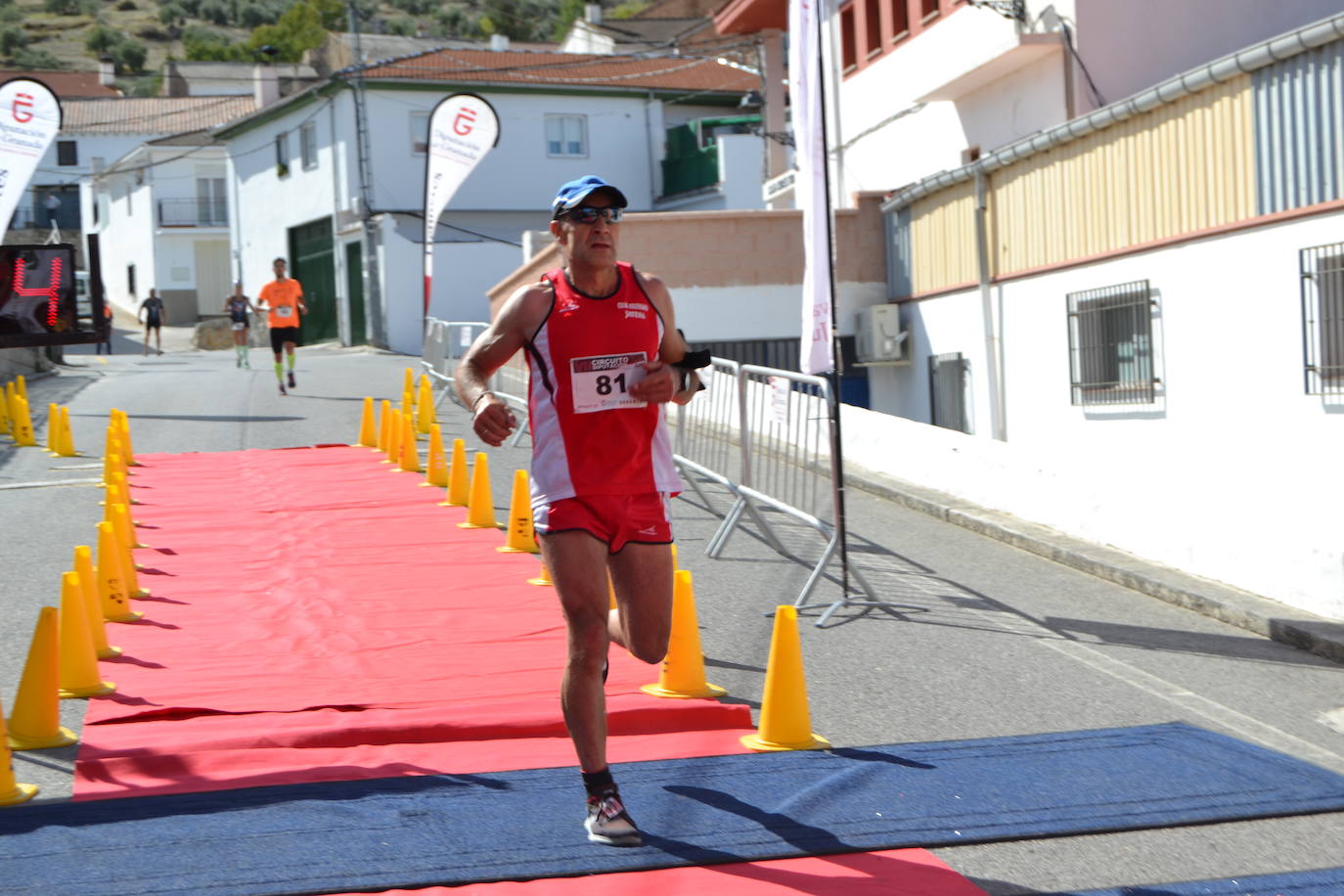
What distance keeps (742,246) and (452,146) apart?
5.45 metres

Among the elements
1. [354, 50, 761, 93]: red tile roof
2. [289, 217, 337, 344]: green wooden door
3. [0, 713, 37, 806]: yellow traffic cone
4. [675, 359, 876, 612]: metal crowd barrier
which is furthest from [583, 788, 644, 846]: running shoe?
[289, 217, 337, 344]: green wooden door

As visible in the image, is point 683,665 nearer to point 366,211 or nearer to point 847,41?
point 847,41

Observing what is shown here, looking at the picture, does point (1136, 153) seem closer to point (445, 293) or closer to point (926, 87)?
point (926, 87)

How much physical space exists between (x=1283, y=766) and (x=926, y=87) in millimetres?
18584

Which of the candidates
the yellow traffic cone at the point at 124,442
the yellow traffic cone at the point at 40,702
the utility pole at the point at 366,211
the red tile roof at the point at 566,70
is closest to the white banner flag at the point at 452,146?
the yellow traffic cone at the point at 124,442

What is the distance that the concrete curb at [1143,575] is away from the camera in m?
8.94

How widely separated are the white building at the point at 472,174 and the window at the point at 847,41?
12.7 metres

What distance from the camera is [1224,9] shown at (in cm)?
1995

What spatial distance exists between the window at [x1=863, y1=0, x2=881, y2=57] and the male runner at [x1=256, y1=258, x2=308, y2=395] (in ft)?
35.5

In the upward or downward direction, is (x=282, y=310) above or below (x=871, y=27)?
below

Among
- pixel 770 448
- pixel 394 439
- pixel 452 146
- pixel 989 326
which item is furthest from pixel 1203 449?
pixel 452 146

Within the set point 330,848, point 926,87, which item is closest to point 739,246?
point 926,87

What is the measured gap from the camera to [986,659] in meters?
8.20

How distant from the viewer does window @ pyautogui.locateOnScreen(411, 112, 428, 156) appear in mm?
A: 41062
